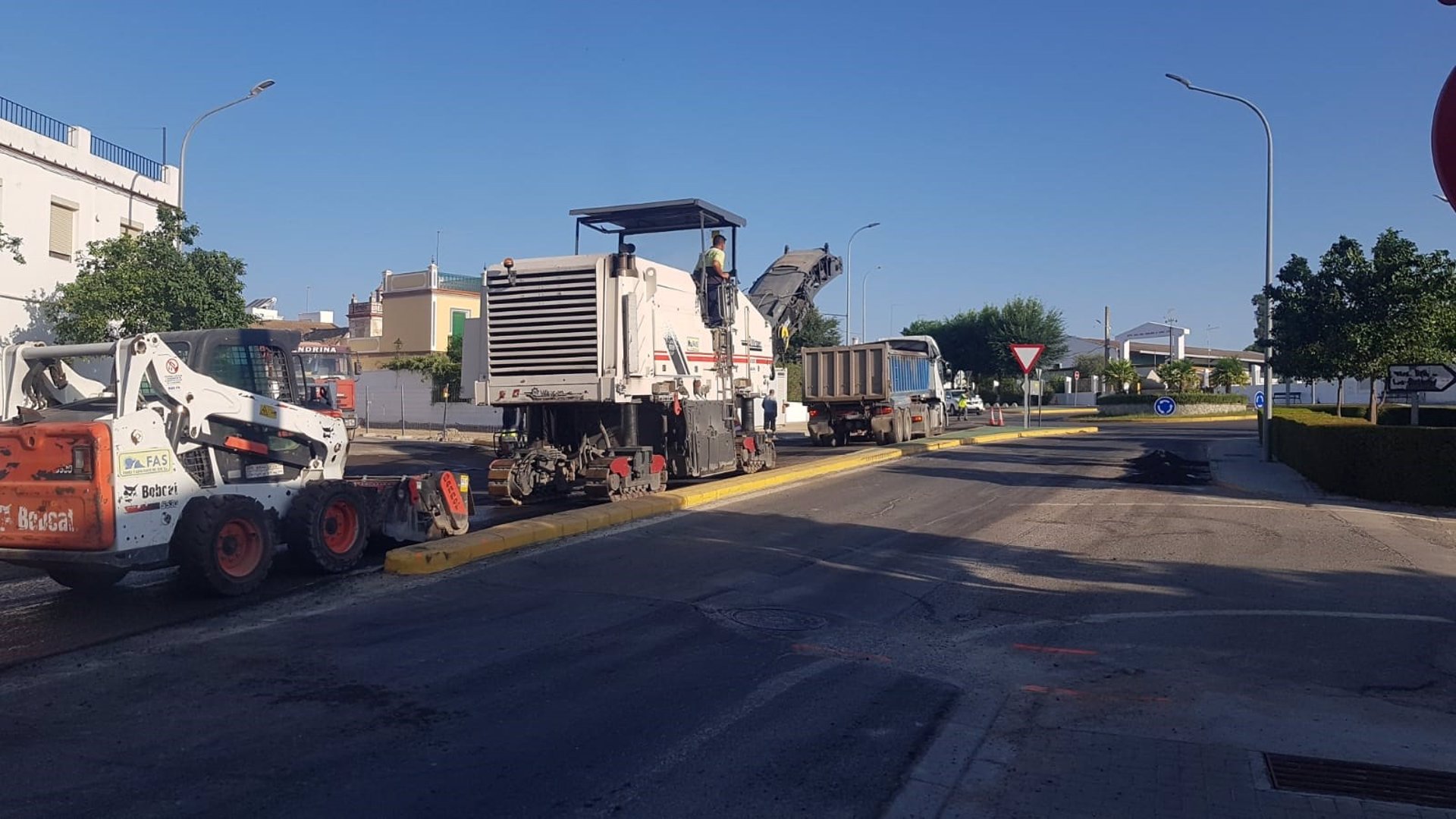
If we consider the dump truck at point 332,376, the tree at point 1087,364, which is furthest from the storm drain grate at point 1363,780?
the tree at point 1087,364

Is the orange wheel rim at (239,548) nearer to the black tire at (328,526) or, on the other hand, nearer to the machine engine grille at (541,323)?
the black tire at (328,526)

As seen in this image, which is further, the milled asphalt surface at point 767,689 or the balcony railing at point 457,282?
the balcony railing at point 457,282

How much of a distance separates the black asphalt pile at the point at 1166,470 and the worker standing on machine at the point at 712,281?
8246 mm

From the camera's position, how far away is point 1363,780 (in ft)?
16.6

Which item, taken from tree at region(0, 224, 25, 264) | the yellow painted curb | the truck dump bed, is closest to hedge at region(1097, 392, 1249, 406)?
the yellow painted curb

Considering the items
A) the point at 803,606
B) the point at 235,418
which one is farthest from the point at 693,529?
the point at 235,418

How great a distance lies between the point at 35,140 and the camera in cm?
2267

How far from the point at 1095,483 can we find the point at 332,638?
14.7 meters

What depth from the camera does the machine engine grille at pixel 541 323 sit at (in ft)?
47.5

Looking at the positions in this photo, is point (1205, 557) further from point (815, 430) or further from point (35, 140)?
A: point (35, 140)

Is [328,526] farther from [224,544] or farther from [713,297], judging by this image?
[713,297]

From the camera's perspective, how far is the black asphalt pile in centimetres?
1933

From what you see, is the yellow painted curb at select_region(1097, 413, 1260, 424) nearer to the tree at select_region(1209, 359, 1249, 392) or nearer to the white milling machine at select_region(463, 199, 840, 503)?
the tree at select_region(1209, 359, 1249, 392)

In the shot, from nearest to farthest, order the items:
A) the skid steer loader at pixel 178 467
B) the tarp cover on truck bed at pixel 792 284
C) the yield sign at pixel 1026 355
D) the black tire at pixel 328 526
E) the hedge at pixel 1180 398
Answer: the skid steer loader at pixel 178 467 < the black tire at pixel 328 526 < the tarp cover on truck bed at pixel 792 284 < the yield sign at pixel 1026 355 < the hedge at pixel 1180 398
